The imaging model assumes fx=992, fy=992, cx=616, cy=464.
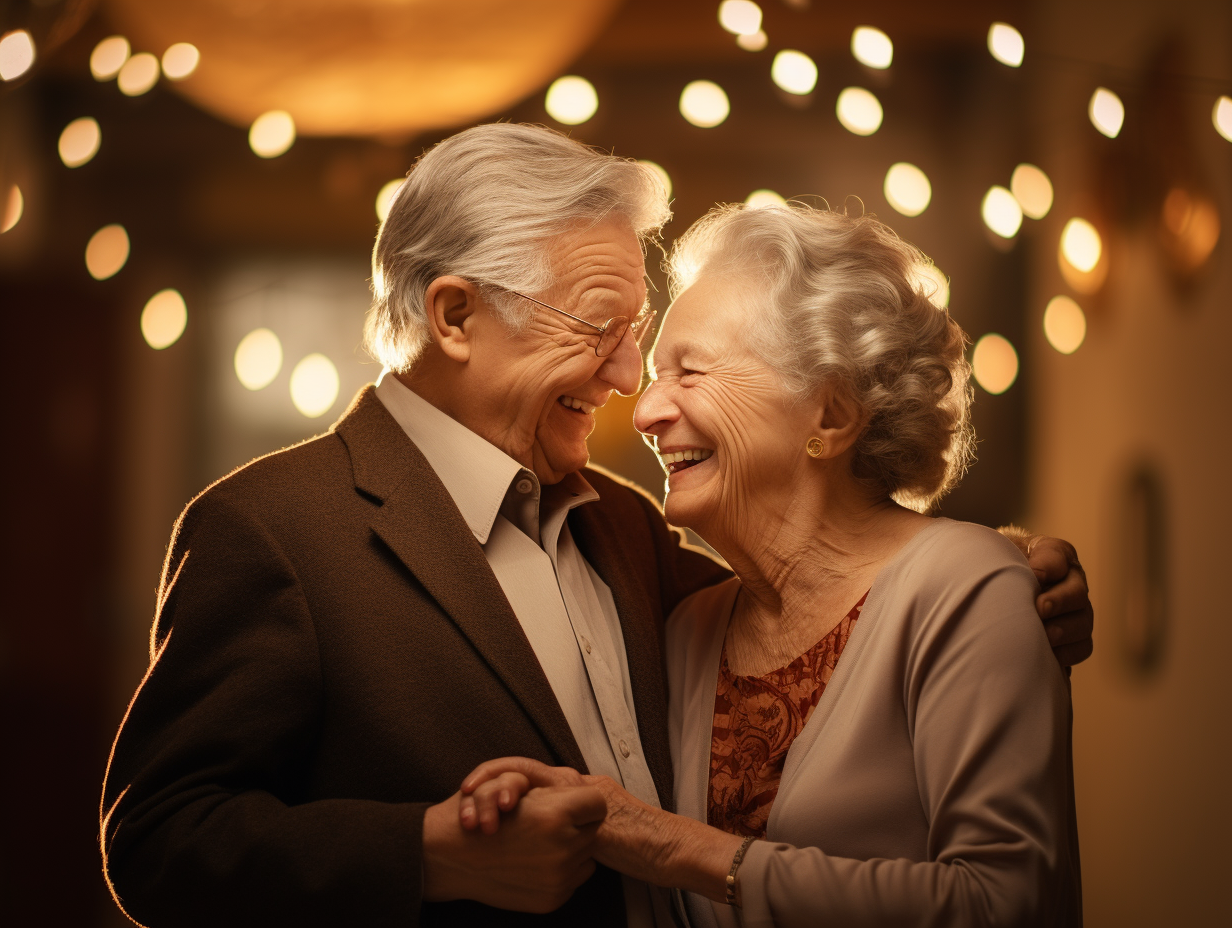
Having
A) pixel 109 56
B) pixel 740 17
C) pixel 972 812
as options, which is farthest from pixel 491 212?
pixel 109 56

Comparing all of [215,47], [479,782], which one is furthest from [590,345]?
[215,47]

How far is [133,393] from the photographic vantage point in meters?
4.00

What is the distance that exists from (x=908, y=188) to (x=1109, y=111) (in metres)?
0.70

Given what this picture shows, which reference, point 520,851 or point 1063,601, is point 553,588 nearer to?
point 520,851

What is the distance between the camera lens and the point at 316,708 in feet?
4.63

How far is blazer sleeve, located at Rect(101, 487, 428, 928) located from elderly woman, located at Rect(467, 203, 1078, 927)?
8.2 inches

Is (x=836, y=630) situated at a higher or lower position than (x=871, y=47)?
lower

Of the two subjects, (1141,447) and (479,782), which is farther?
(1141,447)

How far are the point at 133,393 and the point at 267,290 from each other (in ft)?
2.66

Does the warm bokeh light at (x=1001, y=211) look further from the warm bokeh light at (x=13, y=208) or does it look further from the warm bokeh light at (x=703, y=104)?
the warm bokeh light at (x=13, y=208)

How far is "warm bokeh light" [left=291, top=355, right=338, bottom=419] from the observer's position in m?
3.56

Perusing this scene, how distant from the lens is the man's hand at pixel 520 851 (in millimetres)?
1293

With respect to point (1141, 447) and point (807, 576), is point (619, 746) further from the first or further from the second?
point (1141, 447)

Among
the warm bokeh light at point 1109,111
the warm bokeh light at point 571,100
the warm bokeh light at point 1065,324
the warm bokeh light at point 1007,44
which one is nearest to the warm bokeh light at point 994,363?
the warm bokeh light at point 1065,324
